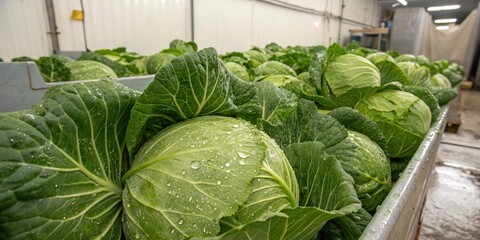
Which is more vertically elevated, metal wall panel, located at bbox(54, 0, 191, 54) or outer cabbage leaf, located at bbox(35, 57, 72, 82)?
metal wall panel, located at bbox(54, 0, 191, 54)

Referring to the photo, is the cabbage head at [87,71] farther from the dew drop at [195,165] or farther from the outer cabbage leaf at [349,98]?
the dew drop at [195,165]

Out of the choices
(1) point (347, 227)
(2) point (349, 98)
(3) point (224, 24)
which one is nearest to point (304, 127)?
(1) point (347, 227)

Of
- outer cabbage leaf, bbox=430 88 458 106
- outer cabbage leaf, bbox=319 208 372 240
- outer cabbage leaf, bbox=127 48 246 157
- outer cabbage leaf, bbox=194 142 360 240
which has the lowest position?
outer cabbage leaf, bbox=319 208 372 240

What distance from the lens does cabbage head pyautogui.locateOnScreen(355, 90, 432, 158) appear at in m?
1.83

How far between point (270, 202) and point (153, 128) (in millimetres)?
474

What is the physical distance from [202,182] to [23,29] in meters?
4.44

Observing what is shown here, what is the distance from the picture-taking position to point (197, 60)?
97 cm

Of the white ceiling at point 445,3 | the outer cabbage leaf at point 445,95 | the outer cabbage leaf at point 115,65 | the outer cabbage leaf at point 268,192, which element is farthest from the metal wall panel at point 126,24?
the white ceiling at point 445,3

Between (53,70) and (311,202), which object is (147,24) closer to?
(53,70)

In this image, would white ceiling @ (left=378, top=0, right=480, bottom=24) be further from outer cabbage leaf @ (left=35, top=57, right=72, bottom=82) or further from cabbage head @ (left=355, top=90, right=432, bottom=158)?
outer cabbage leaf @ (left=35, top=57, right=72, bottom=82)

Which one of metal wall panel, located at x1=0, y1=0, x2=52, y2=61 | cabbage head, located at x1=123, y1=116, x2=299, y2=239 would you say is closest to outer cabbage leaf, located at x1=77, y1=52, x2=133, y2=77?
metal wall panel, located at x1=0, y1=0, x2=52, y2=61

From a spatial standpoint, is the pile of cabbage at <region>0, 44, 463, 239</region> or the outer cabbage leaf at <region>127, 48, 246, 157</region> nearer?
the pile of cabbage at <region>0, 44, 463, 239</region>

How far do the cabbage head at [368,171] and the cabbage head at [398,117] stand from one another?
0.36 m

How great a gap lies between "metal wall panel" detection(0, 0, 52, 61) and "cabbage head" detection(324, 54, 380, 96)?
3955 millimetres
